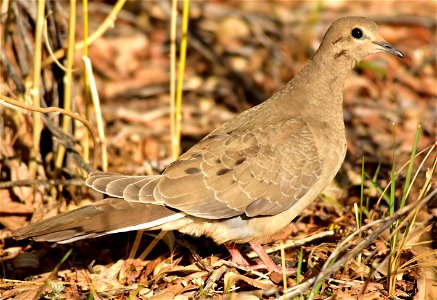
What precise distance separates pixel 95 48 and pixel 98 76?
46cm

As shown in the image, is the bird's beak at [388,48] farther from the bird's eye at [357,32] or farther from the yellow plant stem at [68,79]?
the yellow plant stem at [68,79]

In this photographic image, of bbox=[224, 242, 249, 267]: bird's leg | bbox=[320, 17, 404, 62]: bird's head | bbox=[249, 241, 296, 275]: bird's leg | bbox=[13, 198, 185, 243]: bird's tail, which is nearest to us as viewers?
bbox=[13, 198, 185, 243]: bird's tail

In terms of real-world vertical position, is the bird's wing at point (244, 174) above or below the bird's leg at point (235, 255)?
above

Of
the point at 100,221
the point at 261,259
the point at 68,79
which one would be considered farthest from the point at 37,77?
the point at 261,259

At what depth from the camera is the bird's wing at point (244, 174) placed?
176 inches

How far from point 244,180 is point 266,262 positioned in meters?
0.58

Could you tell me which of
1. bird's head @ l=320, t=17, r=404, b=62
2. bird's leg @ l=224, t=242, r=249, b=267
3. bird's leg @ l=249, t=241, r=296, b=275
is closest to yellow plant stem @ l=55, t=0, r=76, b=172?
bird's leg @ l=224, t=242, r=249, b=267

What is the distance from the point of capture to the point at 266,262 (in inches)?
185

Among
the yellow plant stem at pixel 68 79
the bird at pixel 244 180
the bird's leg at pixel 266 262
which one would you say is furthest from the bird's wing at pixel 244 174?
the yellow plant stem at pixel 68 79

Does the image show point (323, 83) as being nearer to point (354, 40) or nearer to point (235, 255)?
point (354, 40)

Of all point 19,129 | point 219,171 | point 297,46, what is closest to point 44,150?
point 19,129

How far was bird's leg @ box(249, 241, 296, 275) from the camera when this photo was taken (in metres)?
4.64

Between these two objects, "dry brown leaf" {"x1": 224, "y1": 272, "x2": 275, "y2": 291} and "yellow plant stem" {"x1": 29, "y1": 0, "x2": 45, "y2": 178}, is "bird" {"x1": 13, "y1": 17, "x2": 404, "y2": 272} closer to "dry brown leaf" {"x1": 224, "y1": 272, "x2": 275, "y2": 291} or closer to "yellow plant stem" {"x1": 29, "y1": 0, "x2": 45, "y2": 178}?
"dry brown leaf" {"x1": 224, "y1": 272, "x2": 275, "y2": 291}

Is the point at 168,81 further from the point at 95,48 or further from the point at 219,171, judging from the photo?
the point at 219,171
